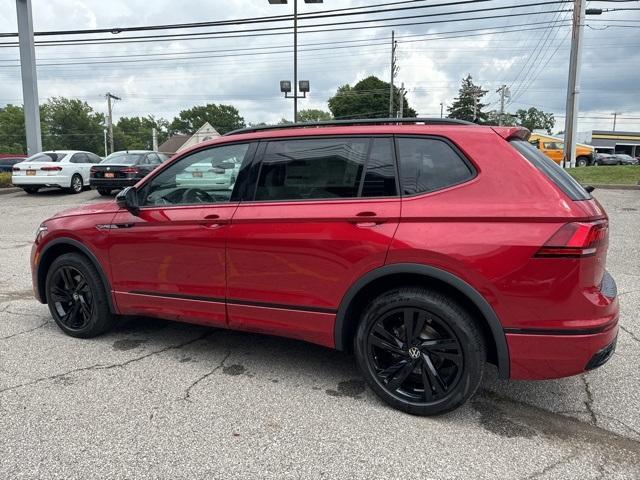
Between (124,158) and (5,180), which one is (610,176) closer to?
(124,158)

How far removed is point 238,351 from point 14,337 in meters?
2.04

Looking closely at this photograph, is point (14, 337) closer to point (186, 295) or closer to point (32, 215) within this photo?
point (186, 295)

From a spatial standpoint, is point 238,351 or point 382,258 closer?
point 382,258

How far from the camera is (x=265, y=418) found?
9.81 feet

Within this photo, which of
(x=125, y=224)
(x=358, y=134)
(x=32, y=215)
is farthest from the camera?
(x=32, y=215)

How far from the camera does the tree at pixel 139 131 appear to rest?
11294 centimetres

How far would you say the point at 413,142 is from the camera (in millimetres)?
3090

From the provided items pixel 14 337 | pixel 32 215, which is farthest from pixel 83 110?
pixel 14 337

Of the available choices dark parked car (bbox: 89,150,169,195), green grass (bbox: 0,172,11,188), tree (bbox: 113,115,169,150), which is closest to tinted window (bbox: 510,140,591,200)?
dark parked car (bbox: 89,150,169,195)

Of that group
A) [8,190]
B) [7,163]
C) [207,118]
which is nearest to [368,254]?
[8,190]

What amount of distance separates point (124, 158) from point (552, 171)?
14.8m

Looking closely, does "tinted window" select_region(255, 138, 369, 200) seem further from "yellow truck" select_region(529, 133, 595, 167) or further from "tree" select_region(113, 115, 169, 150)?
"tree" select_region(113, 115, 169, 150)

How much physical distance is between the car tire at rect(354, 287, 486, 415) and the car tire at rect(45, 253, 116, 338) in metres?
2.31

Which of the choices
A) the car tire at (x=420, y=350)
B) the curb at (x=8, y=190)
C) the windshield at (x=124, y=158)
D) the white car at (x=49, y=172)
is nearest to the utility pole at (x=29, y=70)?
the curb at (x=8, y=190)
